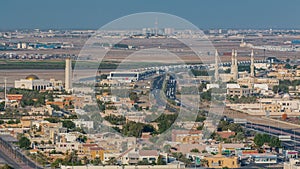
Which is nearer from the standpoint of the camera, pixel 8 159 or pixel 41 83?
pixel 8 159

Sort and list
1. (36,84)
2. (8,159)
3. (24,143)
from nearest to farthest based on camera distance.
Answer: (8,159) < (24,143) < (36,84)

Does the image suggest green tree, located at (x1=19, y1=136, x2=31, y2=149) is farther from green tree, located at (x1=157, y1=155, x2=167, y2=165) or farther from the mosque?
the mosque

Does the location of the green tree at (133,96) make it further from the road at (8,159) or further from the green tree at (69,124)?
the road at (8,159)

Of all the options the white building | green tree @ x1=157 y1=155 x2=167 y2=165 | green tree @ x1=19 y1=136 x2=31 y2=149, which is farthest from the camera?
the white building

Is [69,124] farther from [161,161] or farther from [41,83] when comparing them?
[41,83]

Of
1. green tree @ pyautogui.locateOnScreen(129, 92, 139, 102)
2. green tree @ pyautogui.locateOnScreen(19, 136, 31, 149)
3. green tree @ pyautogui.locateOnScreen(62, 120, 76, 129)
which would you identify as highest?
green tree @ pyautogui.locateOnScreen(129, 92, 139, 102)

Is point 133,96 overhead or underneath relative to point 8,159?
overhead

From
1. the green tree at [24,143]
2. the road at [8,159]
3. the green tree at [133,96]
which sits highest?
the green tree at [133,96]

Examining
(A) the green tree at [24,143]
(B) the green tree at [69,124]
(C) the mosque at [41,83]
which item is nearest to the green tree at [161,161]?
(A) the green tree at [24,143]

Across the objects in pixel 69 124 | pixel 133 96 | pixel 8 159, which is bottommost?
pixel 8 159

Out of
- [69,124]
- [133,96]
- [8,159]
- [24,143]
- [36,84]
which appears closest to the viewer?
[8,159]

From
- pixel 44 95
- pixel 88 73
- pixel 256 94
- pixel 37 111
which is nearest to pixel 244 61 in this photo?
pixel 88 73

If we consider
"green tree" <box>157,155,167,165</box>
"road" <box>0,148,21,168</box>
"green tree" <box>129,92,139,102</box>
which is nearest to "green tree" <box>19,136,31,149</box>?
"road" <box>0,148,21,168</box>

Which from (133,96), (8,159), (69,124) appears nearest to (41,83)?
(133,96)
